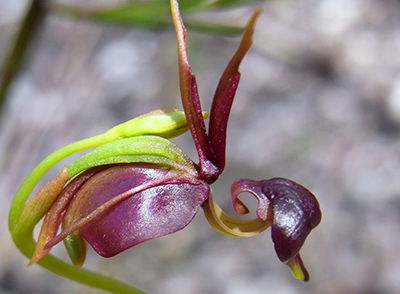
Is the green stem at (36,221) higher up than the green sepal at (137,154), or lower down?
lower down

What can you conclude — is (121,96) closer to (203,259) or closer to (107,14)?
(203,259)

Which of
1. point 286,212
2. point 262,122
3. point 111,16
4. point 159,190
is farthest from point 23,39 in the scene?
point 262,122

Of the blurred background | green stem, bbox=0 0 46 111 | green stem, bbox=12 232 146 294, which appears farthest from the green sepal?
the blurred background

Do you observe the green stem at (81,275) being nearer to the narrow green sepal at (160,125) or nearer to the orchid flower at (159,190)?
the orchid flower at (159,190)

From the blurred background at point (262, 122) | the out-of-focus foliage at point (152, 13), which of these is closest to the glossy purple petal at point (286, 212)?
the out-of-focus foliage at point (152, 13)

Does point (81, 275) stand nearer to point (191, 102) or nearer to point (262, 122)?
point (191, 102)

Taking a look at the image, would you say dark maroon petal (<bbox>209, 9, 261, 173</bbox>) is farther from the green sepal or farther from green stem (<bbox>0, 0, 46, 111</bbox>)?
green stem (<bbox>0, 0, 46, 111</bbox>)

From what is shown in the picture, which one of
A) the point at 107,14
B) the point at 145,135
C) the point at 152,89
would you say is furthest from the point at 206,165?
the point at 152,89
